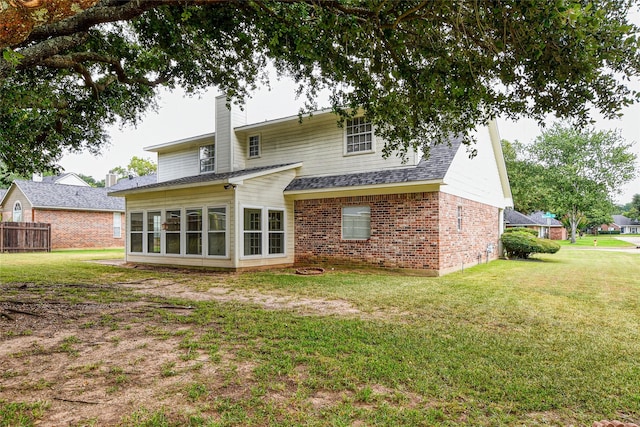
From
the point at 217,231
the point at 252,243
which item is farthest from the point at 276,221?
the point at 217,231

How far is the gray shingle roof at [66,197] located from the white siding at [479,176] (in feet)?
71.9

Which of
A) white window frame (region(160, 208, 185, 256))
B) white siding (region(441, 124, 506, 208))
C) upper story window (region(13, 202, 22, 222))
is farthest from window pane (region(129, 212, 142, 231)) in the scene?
upper story window (region(13, 202, 22, 222))

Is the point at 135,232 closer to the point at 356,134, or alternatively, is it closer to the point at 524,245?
the point at 356,134

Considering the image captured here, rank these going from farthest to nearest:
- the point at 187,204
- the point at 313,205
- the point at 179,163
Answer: the point at 179,163
the point at 313,205
the point at 187,204

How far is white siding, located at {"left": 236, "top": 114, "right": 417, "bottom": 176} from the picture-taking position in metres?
12.8

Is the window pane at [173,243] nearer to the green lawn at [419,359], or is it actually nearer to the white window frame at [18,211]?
the green lawn at [419,359]

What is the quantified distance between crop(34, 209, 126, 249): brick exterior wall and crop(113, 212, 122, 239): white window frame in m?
0.20

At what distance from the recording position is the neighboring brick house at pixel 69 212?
23875 millimetres

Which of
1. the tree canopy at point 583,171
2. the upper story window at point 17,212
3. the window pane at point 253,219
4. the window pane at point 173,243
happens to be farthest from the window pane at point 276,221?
the tree canopy at point 583,171

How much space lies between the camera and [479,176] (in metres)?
15.5

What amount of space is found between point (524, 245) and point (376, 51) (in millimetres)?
15151

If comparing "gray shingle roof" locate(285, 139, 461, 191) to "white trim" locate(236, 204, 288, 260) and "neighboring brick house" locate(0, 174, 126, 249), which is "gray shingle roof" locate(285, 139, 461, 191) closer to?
"white trim" locate(236, 204, 288, 260)

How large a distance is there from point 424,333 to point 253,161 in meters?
12.1

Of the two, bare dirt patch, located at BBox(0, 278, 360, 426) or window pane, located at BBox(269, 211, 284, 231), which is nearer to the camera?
bare dirt patch, located at BBox(0, 278, 360, 426)
